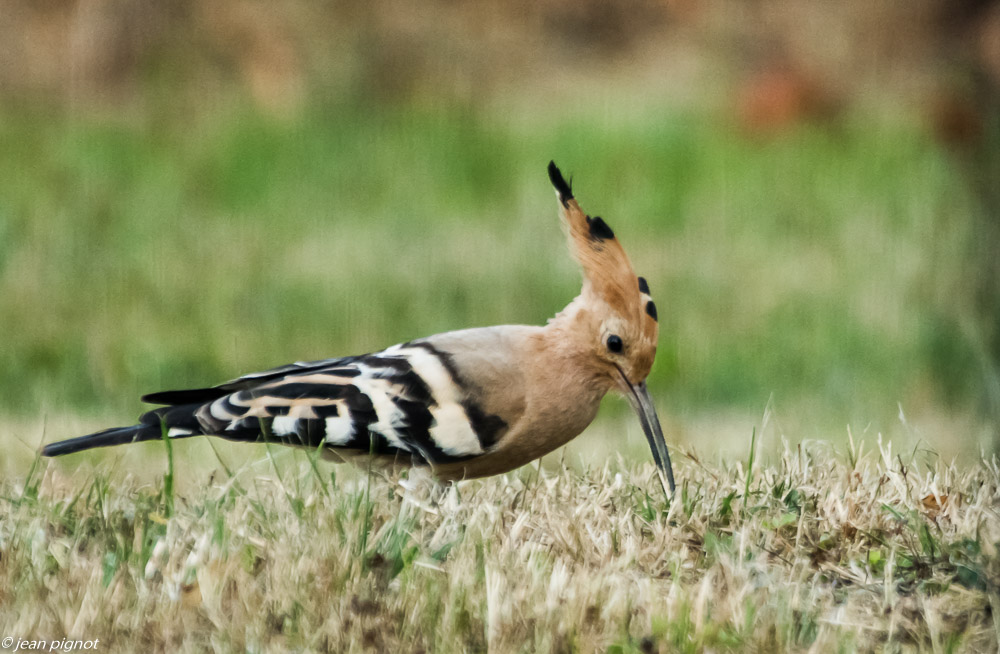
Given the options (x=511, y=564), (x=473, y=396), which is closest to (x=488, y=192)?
(x=473, y=396)

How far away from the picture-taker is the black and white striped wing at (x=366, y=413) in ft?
9.50

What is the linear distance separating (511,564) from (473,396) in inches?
23.5

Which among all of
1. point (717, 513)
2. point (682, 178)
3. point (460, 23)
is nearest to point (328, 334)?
point (682, 178)

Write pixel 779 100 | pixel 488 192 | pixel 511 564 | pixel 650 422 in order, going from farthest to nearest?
pixel 779 100
pixel 488 192
pixel 650 422
pixel 511 564

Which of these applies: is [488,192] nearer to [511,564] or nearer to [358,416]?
[358,416]

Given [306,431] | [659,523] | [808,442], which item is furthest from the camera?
[808,442]

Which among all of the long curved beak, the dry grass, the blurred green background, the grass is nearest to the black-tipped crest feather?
the long curved beak

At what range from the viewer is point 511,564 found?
2.40 metres

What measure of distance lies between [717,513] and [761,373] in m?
2.70

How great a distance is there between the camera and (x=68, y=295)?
582 centimetres

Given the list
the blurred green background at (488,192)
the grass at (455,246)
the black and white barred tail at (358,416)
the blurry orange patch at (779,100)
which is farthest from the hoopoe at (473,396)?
the blurry orange patch at (779,100)

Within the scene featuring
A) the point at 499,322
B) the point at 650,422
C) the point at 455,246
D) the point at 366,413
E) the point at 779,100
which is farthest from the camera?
the point at 779,100

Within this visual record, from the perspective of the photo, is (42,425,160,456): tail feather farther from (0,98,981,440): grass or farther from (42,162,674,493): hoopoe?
(0,98,981,440): grass

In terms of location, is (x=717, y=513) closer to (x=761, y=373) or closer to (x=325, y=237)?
(x=761, y=373)
